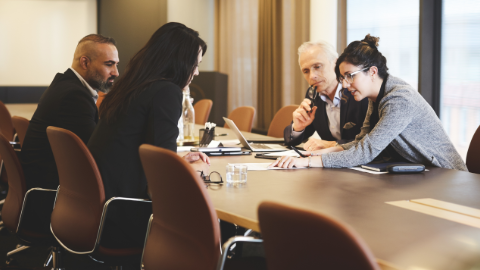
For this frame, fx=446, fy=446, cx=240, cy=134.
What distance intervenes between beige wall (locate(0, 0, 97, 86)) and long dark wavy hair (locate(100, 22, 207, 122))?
6.90 metres

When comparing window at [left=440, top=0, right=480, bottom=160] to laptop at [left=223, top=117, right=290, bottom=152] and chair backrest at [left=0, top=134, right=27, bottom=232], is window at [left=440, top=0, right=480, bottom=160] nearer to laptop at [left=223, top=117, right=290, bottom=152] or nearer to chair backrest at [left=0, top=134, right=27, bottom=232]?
laptop at [left=223, top=117, right=290, bottom=152]

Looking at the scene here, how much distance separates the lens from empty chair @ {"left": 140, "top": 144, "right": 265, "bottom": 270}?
122 centimetres

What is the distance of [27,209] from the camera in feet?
7.07

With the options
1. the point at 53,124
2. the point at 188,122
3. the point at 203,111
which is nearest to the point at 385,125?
the point at 188,122

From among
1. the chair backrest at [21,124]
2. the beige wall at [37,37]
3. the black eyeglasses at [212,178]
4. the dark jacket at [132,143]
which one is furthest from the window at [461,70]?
the beige wall at [37,37]

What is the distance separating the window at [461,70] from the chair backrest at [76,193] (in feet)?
12.3

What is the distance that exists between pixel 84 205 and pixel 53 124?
0.73 meters

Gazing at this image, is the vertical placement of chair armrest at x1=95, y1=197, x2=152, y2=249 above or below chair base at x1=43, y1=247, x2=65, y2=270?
above

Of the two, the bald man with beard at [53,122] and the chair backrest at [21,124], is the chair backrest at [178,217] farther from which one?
the chair backrest at [21,124]

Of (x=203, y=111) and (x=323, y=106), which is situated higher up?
(x=323, y=106)

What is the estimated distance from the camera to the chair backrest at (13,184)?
Answer: 211 cm

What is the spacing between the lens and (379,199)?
149cm

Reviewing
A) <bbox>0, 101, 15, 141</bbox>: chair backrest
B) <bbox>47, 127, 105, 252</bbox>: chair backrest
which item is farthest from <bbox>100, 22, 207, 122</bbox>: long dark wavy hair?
<bbox>0, 101, 15, 141</bbox>: chair backrest

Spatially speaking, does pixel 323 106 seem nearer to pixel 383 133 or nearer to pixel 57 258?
pixel 383 133
